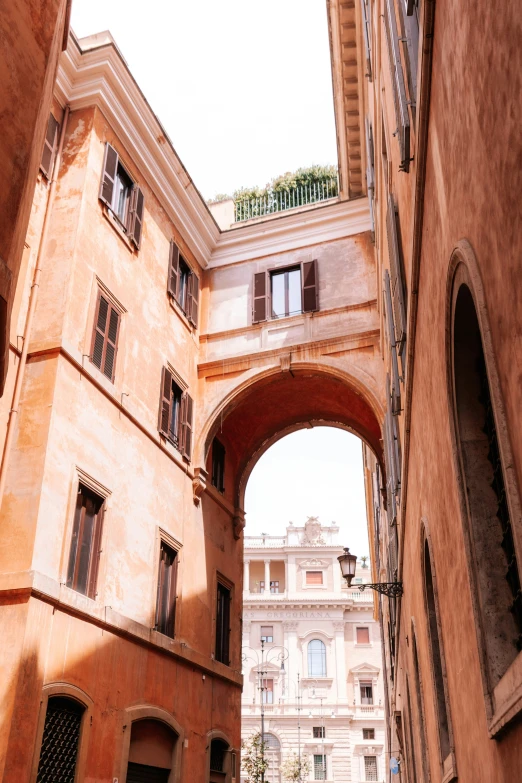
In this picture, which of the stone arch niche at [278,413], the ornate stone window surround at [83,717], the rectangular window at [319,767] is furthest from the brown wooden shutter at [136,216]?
the rectangular window at [319,767]

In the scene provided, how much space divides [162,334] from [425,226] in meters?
10.00

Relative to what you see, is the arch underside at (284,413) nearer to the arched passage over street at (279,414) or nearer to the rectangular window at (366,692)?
the arched passage over street at (279,414)

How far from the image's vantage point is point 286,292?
52.6 feet

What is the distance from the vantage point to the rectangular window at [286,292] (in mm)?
15672

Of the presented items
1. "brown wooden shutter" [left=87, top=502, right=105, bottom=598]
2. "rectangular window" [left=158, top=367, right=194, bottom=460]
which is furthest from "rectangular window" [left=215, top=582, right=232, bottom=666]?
"brown wooden shutter" [left=87, top=502, right=105, bottom=598]

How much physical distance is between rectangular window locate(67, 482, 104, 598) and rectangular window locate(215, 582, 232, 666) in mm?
5210

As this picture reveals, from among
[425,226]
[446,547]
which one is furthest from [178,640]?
[425,226]

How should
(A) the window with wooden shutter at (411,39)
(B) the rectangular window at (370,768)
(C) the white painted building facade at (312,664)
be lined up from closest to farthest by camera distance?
(A) the window with wooden shutter at (411,39) → (B) the rectangular window at (370,768) → (C) the white painted building facade at (312,664)

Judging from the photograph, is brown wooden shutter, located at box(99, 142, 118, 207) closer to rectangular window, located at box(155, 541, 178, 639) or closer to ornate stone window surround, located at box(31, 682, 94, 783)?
rectangular window, located at box(155, 541, 178, 639)

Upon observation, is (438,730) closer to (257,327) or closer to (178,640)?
(178,640)

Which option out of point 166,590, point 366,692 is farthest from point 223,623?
point 366,692

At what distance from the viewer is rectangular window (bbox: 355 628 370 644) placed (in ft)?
160

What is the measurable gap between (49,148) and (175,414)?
539 centimetres

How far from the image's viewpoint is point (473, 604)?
10.6ft
